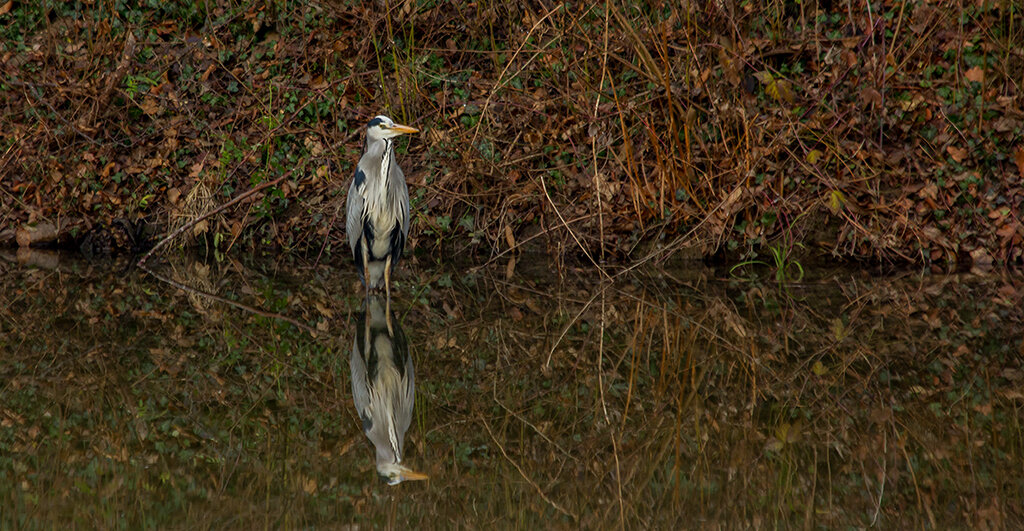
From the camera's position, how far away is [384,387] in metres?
4.26

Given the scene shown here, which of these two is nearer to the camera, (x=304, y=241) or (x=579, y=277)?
(x=579, y=277)

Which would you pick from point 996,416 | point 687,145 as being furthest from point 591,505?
point 687,145

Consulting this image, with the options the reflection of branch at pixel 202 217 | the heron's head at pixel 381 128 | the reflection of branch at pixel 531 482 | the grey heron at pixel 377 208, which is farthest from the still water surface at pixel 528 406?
the reflection of branch at pixel 202 217

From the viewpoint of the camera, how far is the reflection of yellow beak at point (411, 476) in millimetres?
3197

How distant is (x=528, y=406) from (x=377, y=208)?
114 inches

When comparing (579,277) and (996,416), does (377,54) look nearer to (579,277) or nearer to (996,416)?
(579,277)

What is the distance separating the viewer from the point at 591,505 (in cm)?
300

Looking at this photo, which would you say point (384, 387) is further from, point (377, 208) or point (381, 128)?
point (381, 128)

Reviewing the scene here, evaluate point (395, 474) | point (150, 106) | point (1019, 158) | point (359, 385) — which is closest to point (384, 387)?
point (359, 385)

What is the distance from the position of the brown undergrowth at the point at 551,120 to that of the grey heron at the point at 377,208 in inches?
49.6

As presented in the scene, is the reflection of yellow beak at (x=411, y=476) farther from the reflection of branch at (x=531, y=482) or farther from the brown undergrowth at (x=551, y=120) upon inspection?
the brown undergrowth at (x=551, y=120)

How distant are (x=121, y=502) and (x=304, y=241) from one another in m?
5.40

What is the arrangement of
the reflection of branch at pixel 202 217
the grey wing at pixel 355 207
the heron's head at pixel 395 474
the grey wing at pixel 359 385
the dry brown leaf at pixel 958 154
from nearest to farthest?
the heron's head at pixel 395 474 < the grey wing at pixel 359 385 < the grey wing at pixel 355 207 < the dry brown leaf at pixel 958 154 < the reflection of branch at pixel 202 217

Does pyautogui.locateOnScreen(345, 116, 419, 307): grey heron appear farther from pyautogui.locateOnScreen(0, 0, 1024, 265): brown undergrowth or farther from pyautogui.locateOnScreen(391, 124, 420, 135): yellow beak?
pyautogui.locateOnScreen(0, 0, 1024, 265): brown undergrowth
